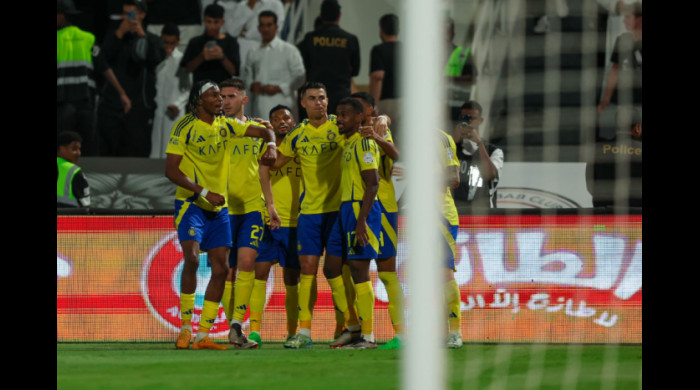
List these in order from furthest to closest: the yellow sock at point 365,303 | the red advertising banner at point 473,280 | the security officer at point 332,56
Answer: the security officer at point 332,56 < the red advertising banner at point 473,280 < the yellow sock at point 365,303

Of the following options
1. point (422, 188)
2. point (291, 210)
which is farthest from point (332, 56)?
point (422, 188)

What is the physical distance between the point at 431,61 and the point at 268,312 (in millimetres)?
4844

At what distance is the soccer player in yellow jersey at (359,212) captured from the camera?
6867mm

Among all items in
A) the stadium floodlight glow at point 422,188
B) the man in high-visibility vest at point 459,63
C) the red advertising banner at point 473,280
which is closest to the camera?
the stadium floodlight glow at point 422,188

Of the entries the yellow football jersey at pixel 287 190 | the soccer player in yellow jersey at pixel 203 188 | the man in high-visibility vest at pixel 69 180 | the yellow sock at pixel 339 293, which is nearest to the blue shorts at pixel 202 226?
the soccer player in yellow jersey at pixel 203 188

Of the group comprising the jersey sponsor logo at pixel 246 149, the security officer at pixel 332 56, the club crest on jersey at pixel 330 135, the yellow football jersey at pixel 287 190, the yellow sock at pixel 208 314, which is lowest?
the yellow sock at pixel 208 314

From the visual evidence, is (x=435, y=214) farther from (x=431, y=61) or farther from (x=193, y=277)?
(x=193, y=277)

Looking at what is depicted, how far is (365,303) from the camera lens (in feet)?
23.0

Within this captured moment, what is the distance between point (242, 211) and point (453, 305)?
62.2 inches

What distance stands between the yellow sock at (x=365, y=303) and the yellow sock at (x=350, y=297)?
1.10 ft

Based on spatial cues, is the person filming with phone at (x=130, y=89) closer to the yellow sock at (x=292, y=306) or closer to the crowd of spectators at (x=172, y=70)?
the crowd of spectators at (x=172, y=70)

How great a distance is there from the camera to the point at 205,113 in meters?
7.09

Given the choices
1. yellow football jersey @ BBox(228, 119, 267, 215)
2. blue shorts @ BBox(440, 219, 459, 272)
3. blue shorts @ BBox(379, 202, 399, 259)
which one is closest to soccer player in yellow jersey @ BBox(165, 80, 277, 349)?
yellow football jersey @ BBox(228, 119, 267, 215)
